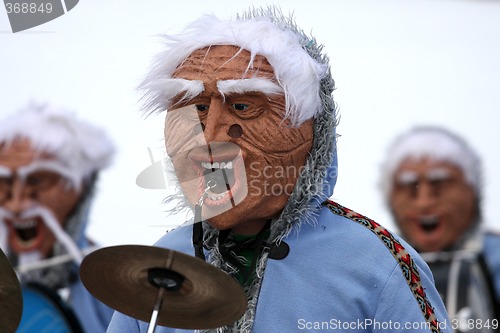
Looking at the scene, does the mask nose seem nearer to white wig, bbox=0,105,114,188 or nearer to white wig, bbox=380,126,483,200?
white wig, bbox=0,105,114,188

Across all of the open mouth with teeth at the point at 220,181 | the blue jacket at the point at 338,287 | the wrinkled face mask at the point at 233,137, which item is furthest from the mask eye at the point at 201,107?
the blue jacket at the point at 338,287

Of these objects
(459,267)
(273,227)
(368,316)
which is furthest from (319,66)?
(459,267)

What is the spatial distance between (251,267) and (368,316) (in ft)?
0.99

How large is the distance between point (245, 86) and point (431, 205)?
8.21 ft

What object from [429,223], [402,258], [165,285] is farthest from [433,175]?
[165,285]

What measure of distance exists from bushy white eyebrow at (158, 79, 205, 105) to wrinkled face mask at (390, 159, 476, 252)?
7.57ft

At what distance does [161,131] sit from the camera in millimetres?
2570

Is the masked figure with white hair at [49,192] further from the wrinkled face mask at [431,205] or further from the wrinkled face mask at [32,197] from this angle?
the wrinkled face mask at [431,205]

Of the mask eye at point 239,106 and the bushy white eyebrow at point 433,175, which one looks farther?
the bushy white eyebrow at point 433,175

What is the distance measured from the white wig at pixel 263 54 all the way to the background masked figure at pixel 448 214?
1.97 meters

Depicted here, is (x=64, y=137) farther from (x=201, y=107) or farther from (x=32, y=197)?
(x=201, y=107)

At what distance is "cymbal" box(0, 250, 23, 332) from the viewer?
210cm

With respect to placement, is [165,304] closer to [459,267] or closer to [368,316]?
[368,316]

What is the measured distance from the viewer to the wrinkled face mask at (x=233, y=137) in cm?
233
